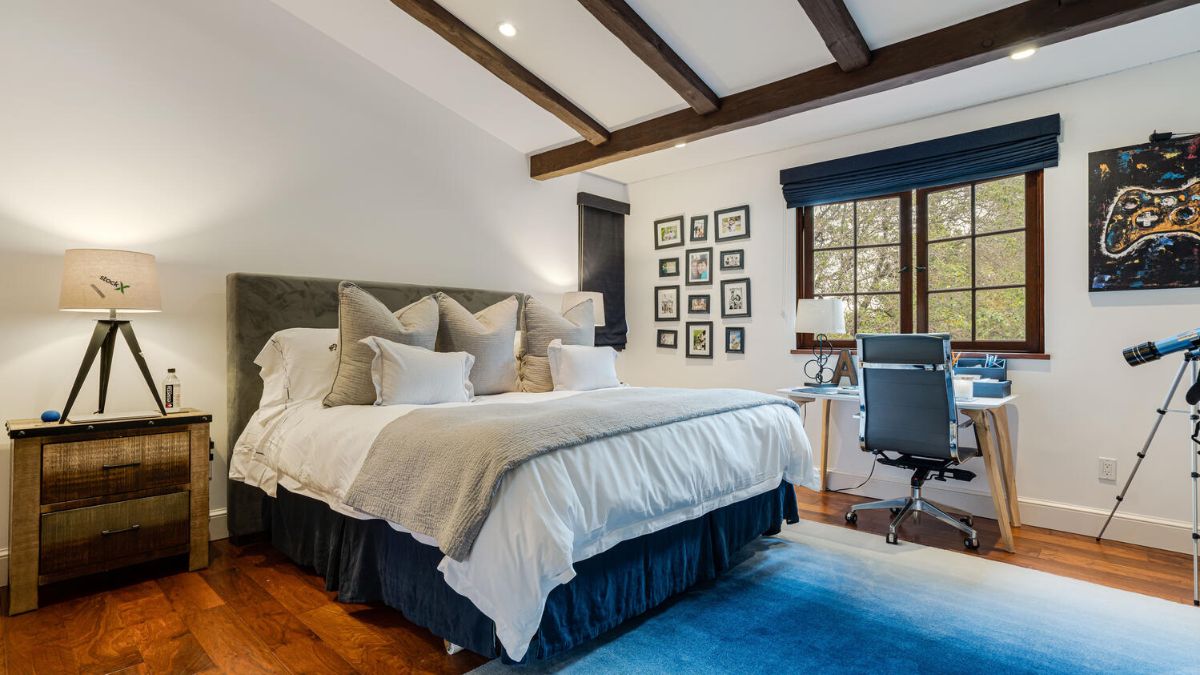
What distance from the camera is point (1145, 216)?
9.61 feet

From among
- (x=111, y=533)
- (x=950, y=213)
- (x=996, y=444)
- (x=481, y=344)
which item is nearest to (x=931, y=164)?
(x=950, y=213)

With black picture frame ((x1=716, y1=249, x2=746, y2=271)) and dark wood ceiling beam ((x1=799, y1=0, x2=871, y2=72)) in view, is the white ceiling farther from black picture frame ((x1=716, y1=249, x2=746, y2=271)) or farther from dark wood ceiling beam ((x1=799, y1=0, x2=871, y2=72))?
black picture frame ((x1=716, y1=249, x2=746, y2=271))

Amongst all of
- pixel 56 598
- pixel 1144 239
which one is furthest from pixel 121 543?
pixel 1144 239

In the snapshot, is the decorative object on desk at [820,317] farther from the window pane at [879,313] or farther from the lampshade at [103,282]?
the lampshade at [103,282]

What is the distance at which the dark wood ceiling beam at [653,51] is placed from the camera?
2.84m

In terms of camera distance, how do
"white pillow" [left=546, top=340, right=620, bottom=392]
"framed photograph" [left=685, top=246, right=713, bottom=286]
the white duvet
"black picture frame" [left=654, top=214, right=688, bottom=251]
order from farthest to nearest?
1. "black picture frame" [left=654, top=214, right=688, bottom=251]
2. "framed photograph" [left=685, top=246, right=713, bottom=286]
3. "white pillow" [left=546, top=340, right=620, bottom=392]
4. the white duvet

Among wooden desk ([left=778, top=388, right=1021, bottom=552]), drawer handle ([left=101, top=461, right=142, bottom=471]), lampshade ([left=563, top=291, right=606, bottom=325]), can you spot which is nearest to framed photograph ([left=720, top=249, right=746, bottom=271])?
lampshade ([left=563, top=291, right=606, bottom=325])

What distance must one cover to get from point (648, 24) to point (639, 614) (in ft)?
9.03

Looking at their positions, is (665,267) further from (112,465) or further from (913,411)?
(112,465)

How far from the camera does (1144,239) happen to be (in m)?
2.93

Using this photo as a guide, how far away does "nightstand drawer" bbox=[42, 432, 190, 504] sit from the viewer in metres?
2.23

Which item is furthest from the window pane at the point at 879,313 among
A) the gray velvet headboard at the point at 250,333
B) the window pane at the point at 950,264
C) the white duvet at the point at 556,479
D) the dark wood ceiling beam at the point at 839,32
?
the gray velvet headboard at the point at 250,333

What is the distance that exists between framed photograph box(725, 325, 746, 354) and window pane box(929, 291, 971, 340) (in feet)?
4.20

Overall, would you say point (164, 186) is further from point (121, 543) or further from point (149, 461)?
point (121, 543)
